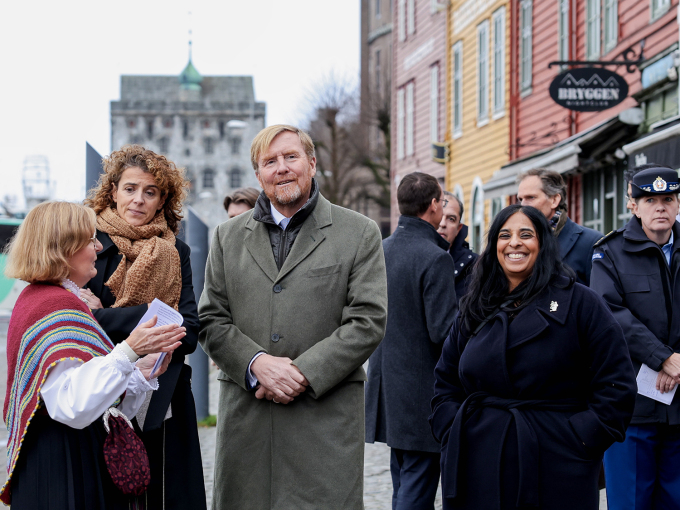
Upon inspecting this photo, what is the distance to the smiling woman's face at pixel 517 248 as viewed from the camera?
3426 millimetres

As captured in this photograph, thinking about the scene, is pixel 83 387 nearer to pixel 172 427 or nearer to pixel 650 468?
pixel 172 427

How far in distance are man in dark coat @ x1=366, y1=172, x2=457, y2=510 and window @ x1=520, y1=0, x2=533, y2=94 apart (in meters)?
11.9

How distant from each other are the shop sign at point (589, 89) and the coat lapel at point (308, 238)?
26.1 feet

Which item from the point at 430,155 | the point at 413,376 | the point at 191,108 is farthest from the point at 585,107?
the point at 191,108

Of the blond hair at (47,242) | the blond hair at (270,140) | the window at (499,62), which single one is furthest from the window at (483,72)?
the blond hair at (47,242)

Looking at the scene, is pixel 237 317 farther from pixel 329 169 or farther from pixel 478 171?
pixel 329 169

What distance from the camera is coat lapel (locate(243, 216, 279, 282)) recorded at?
12.4 ft

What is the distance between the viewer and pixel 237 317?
3828 millimetres

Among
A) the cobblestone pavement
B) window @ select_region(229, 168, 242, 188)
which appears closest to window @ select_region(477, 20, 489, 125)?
the cobblestone pavement

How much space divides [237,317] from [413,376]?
1.43m

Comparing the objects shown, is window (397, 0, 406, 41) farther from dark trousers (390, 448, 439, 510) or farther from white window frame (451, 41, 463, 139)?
dark trousers (390, 448, 439, 510)

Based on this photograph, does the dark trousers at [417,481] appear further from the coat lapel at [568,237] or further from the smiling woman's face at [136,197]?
the smiling woman's face at [136,197]

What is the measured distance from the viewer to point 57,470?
2959 millimetres

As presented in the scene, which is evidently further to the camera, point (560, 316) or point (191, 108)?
point (191, 108)
